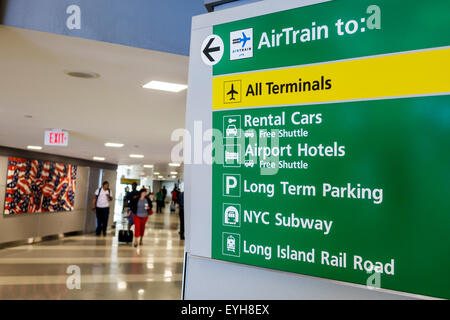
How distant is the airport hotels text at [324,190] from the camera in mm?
1070

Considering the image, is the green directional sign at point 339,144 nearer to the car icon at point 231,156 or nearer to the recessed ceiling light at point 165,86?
the car icon at point 231,156

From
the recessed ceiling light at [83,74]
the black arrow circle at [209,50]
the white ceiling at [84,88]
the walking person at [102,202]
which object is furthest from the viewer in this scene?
the walking person at [102,202]

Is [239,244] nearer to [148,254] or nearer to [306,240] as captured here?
[306,240]

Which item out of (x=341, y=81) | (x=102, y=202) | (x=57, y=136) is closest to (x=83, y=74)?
(x=341, y=81)

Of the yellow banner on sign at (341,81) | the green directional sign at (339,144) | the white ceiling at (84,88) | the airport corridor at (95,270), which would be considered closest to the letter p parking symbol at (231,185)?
the green directional sign at (339,144)

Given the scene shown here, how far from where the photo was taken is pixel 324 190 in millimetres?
1146

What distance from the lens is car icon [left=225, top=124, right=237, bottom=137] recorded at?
4.29ft

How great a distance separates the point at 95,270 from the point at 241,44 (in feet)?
20.9

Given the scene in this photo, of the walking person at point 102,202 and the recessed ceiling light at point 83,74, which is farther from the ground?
the recessed ceiling light at point 83,74

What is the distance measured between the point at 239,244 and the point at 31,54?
2461mm

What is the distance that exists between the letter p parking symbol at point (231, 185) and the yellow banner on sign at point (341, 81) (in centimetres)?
27

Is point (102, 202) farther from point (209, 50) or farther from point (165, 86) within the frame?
point (209, 50)

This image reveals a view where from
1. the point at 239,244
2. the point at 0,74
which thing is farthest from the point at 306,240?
the point at 0,74

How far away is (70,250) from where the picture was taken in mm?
9242
